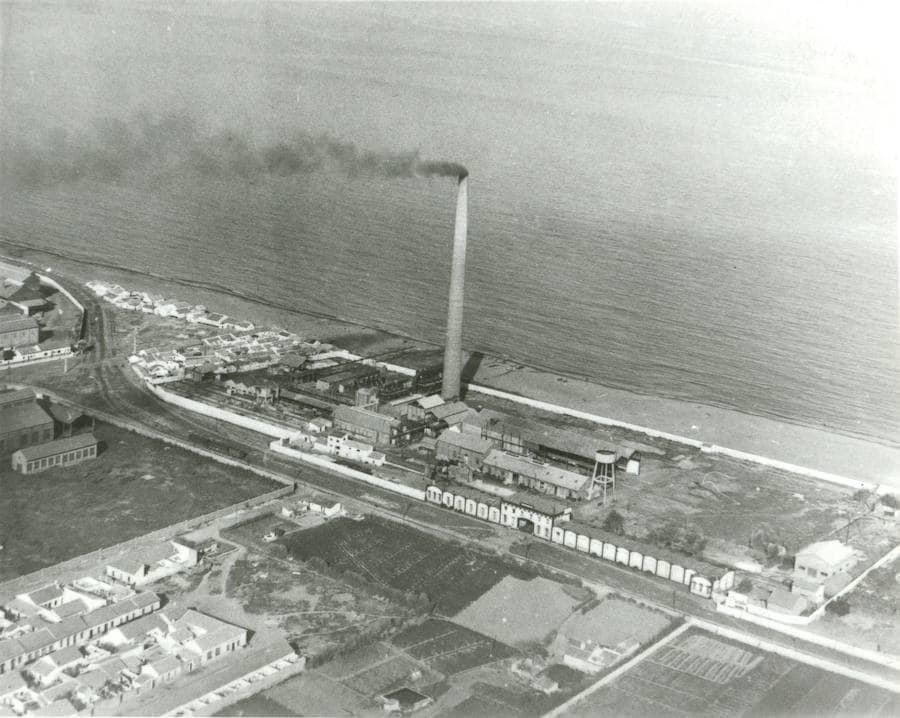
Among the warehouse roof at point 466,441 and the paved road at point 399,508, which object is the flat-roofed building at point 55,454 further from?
the warehouse roof at point 466,441

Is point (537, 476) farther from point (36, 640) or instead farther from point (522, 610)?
point (36, 640)

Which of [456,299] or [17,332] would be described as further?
[17,332]

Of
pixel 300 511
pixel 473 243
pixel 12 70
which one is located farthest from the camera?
pixel 12 70

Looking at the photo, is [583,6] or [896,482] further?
[583,6]

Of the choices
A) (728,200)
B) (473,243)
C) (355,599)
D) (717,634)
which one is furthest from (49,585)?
(728,200)

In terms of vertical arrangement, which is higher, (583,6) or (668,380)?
(583,6)

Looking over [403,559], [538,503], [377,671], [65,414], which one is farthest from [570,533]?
[65,414]

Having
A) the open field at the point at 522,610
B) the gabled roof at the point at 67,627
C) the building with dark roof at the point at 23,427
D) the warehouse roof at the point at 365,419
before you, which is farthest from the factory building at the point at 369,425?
the gabled roof at the point at 67,627

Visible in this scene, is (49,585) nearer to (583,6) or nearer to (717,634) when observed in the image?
(717,634)
